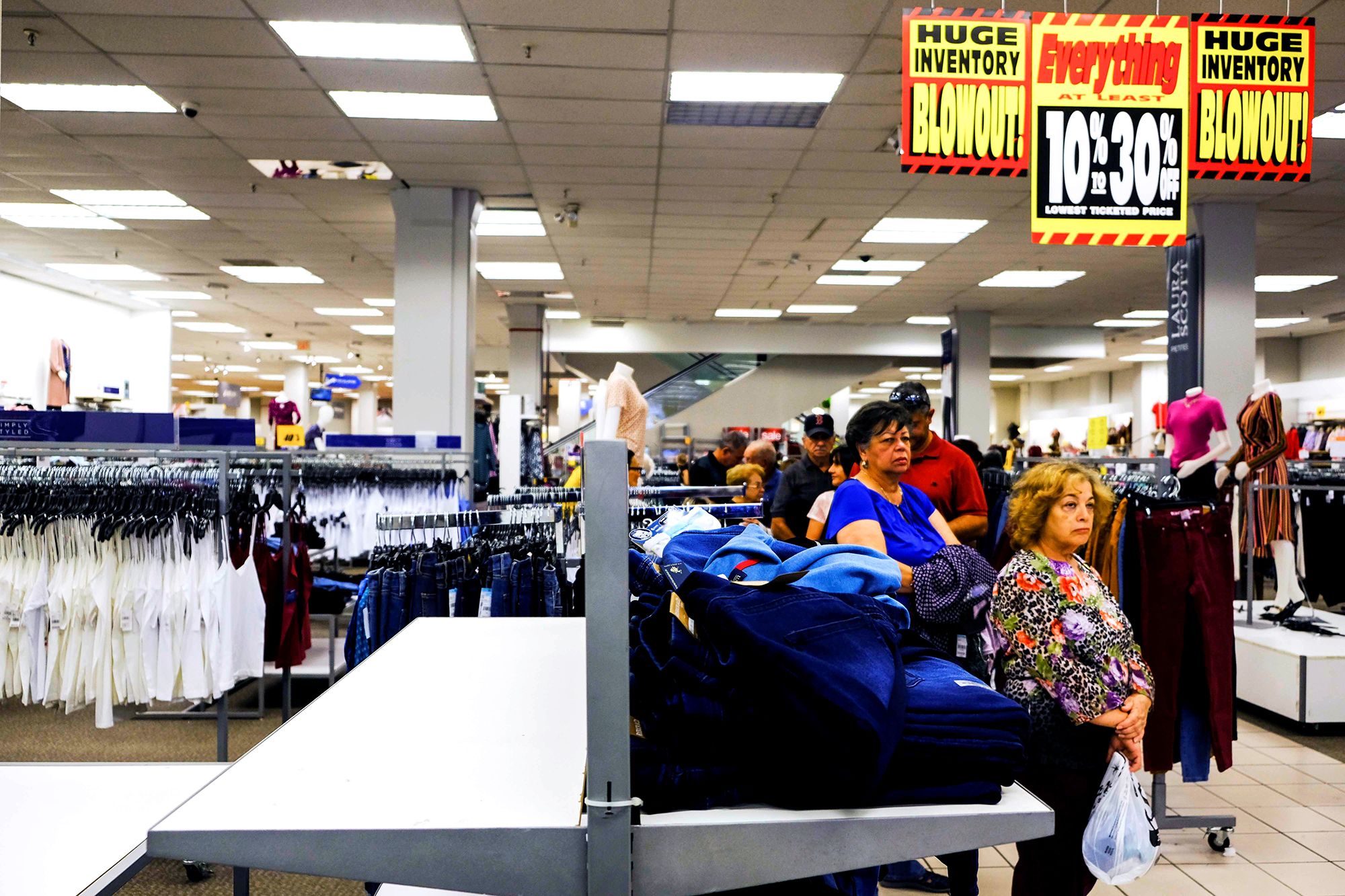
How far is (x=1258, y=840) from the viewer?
3.54 metres

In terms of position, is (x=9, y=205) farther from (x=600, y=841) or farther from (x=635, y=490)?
(x=600, y=841)

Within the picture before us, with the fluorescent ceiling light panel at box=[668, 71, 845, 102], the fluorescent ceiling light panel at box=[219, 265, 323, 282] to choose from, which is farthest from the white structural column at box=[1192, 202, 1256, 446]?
the fluorescent ceiling light panel at box=[219, 265, 323, 282]

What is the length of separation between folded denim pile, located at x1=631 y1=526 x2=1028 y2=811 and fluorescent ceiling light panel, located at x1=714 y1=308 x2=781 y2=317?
14.0 m

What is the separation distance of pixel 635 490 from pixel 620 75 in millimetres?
3257

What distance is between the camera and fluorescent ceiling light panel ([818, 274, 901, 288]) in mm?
11789

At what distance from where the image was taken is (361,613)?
2.91 meters

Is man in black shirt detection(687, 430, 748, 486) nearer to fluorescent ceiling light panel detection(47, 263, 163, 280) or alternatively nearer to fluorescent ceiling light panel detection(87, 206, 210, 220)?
fluorescent ceiling light panel detection(87, 206, 210, 220)

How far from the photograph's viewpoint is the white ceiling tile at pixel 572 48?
5.02 meters

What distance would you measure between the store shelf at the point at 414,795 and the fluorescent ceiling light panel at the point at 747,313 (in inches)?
543

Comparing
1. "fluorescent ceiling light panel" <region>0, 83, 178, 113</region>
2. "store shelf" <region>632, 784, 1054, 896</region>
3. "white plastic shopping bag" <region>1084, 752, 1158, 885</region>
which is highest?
"fluorescent ceiling light panel" <region>0, 83, 178, 113</region>

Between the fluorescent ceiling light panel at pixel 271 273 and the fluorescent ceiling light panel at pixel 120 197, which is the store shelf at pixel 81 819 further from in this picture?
the fluorescent ceiling light panel at pixel 271 273

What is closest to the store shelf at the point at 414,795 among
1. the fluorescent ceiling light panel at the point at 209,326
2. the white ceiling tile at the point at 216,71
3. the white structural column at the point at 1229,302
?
the white ceiling tile at the point at 216,71

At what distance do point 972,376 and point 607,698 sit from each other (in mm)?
14527

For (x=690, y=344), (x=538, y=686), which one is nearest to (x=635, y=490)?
(x=538, y=686)
